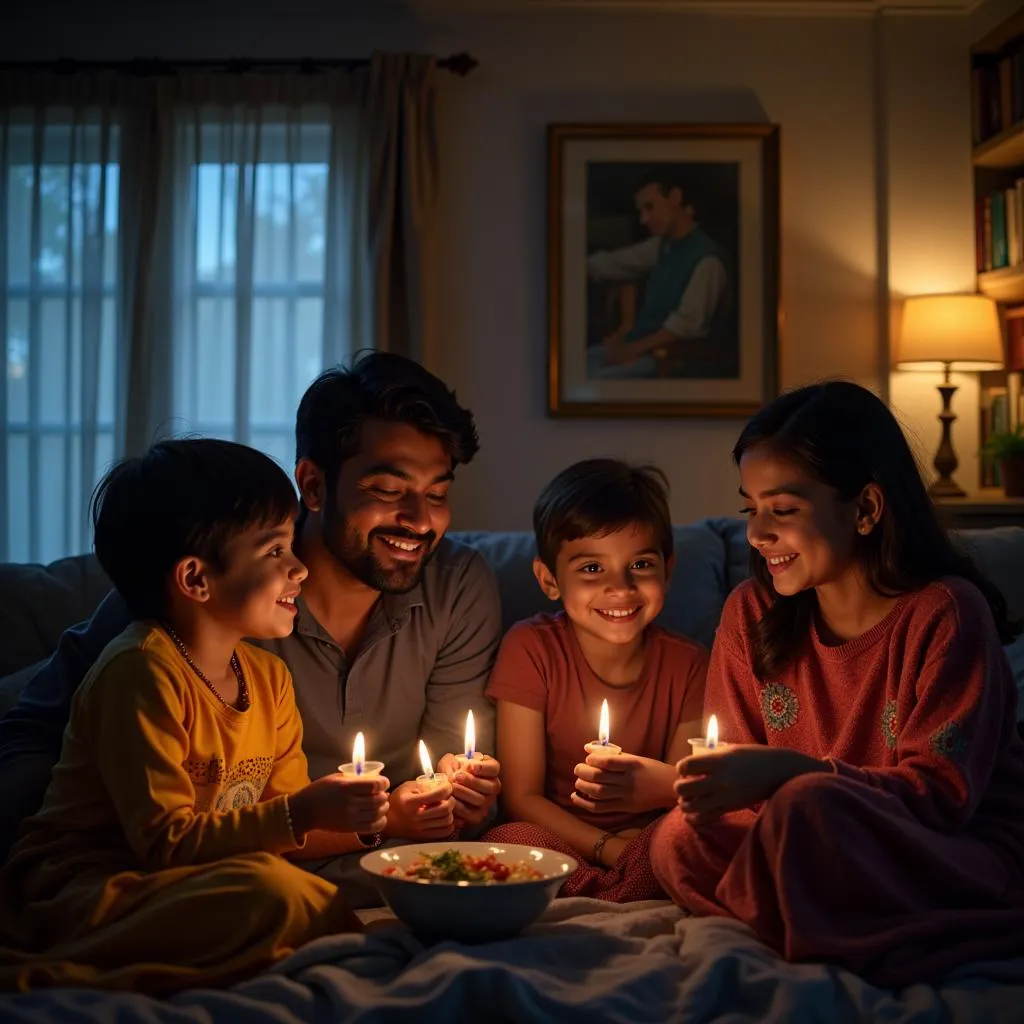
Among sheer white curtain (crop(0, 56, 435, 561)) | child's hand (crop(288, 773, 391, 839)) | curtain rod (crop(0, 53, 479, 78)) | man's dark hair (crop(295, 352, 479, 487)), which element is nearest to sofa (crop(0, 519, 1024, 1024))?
child's hand (crop(288, 773, 391, 839))

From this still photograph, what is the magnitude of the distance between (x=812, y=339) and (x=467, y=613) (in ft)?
10.5

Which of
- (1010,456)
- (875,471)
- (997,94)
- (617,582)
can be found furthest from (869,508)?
(997,94)

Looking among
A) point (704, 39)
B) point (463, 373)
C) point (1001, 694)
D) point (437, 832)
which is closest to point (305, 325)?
point (463, 373)

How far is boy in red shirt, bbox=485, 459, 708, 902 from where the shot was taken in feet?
7.67

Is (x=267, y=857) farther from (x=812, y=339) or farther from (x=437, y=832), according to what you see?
(x=812, y=339)

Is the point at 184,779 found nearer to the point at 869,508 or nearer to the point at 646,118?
the point at 869,508

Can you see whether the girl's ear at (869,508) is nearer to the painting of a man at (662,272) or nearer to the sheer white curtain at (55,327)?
the painting of a man at (662,272)

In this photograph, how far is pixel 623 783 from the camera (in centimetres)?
190

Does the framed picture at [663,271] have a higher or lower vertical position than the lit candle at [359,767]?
higher

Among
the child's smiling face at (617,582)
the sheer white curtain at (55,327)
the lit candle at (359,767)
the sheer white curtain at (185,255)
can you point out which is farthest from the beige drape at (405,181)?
the lit candle at (359,767)

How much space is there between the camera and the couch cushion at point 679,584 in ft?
8.93

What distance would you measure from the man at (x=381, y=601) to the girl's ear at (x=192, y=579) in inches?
11.9

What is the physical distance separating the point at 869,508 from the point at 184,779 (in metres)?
1.19

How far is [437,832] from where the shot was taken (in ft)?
6.53
